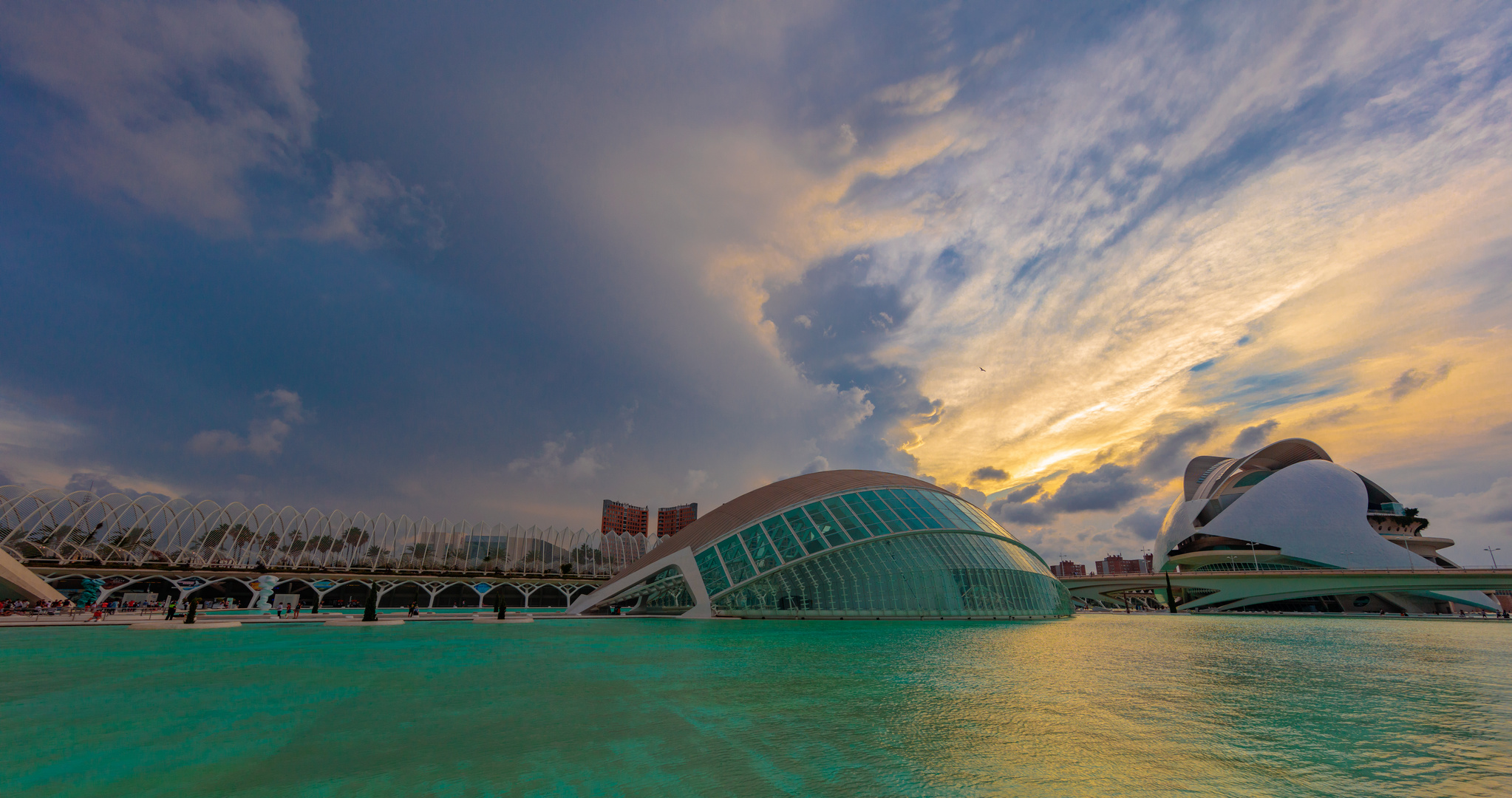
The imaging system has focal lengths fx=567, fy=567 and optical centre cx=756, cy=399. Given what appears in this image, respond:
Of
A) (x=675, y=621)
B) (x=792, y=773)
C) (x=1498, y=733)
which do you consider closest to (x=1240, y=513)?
(x=675, y=621)

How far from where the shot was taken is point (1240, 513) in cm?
8481

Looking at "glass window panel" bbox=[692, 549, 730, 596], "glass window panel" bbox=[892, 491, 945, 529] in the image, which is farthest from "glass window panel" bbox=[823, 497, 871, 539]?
"glass window panel" bbox=[692, 549, 730, 596]

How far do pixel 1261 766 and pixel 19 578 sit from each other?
59.4 metres

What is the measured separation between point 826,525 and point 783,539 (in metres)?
3.00

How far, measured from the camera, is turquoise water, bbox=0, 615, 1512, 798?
530cm

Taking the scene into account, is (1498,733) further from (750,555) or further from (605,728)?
(750,555)

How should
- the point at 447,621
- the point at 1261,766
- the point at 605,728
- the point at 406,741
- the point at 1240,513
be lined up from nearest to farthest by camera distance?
the point at 1261,766 → the point at 406,741 → the point at 605,728 → the point at 447,621 → the point at 1240,513

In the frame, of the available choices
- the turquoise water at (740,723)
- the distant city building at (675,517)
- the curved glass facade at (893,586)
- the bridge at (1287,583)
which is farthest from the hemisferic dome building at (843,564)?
the distant city building at (675,517)

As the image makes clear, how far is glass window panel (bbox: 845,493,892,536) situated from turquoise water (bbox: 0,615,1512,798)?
20.1 metres

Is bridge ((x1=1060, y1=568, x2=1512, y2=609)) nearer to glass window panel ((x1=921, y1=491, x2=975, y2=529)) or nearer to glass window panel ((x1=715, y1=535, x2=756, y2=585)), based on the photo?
glass window panel ((x1=921, y1=491, x2=975, y2=529))

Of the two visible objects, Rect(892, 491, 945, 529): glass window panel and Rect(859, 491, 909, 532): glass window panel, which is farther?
Rect(892, 491, 945, 529): glass window panel

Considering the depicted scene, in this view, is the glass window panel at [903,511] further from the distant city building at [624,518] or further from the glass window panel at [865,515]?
the distant city building at [624,518]

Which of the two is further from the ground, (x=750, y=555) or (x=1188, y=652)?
(x=750, y=555)

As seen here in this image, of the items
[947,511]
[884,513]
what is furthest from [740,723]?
[947,511]
